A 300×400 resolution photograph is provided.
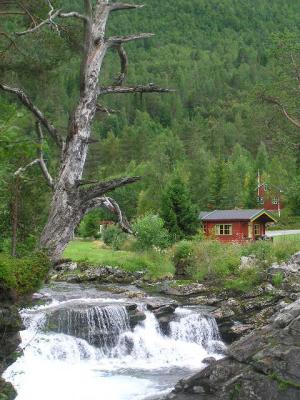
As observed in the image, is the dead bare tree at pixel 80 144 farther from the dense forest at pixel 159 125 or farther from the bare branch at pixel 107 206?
the dense forest at pixel 159 125

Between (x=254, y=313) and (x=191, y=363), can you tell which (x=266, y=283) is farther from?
(x=191, y=363)

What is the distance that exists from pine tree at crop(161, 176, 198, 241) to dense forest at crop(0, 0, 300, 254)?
224 centimetres

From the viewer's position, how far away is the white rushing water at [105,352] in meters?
16.2

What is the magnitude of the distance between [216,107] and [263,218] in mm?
99221

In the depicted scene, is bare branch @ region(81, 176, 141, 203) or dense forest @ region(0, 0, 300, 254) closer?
bare branch @ region(81, 176, 141, 203)

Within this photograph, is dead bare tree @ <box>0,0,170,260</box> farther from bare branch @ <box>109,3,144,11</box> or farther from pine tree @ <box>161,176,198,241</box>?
pine tree @ <box>161,176,198,241</box>

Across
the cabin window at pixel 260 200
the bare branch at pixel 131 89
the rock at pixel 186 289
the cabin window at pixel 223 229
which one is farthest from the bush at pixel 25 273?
the cabin window at pixel 260 200

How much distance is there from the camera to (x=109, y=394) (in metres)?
15.5

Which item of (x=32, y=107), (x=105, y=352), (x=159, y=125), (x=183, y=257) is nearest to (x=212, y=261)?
(x=183, y=257)

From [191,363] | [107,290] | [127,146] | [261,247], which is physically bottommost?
[191,363]

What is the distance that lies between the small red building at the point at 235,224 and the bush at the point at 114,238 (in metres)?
8.26

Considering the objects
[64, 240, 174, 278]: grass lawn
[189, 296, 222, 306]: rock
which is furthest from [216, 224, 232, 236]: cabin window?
[189, 296, 222, 306]: rock

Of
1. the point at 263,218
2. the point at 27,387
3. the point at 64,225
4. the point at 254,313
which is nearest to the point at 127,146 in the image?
the point at 263,218

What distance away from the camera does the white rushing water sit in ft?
53.3
